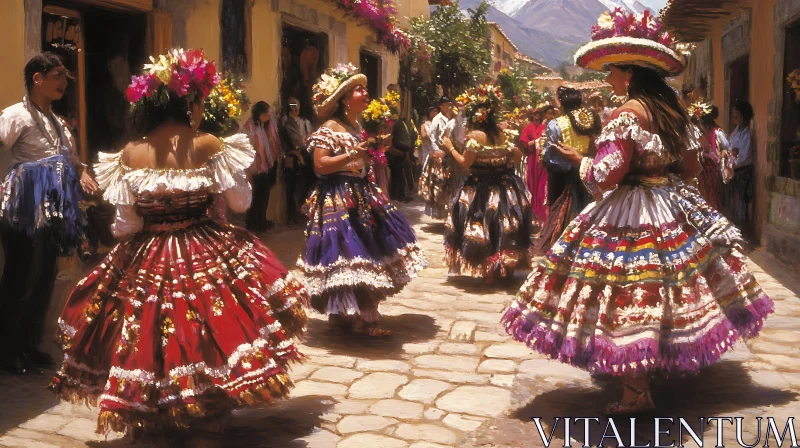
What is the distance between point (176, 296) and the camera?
376 centimetres

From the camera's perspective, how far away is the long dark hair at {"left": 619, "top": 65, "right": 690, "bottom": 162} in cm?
443

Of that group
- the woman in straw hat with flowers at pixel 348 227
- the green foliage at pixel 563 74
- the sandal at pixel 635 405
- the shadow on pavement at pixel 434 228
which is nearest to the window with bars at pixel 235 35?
the shadow on pavement at pixel 434 228

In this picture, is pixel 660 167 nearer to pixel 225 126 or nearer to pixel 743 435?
pixel 743 435

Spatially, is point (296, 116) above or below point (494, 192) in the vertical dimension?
above

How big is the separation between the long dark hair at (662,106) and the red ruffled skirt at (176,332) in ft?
6.97

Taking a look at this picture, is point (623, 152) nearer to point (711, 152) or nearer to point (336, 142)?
point (336, 142)

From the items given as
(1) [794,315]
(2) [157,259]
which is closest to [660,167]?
(2) [157,259]

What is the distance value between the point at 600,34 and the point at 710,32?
29.4ft

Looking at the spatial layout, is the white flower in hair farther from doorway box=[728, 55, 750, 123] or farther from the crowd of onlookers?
doorway box=[728, 55, 750, 123]

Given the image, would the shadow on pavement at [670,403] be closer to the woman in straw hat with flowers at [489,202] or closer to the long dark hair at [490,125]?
the woman in straw hat with flowers at [489,202]

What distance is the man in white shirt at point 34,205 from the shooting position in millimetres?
5102

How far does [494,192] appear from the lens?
326 inches

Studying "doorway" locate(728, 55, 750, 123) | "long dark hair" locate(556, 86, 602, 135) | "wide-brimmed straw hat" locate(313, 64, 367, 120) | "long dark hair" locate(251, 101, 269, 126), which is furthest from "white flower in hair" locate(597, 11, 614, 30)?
"doorway" locate(728, 55, 750, 123)

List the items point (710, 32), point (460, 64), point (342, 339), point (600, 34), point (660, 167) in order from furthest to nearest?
point (460, 64) < point (710, 32) < point (600, 34) < point (342, 339) < point (660, 167)
